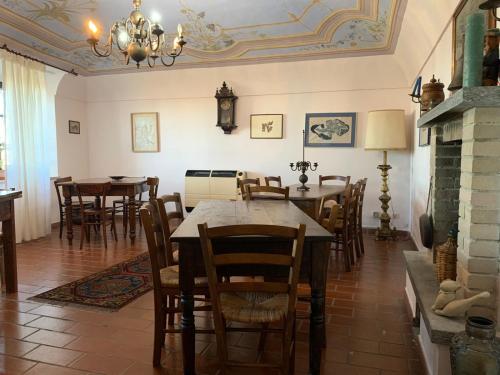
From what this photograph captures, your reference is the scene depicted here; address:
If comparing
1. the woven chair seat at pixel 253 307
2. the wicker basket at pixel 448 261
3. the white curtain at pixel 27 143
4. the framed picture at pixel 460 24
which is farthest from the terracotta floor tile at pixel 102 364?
the white curtain at pixel 27 143

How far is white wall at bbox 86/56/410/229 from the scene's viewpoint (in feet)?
17.8

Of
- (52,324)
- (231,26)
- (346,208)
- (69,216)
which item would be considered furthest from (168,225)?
(231,26)

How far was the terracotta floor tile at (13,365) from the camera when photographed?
6.36 feet

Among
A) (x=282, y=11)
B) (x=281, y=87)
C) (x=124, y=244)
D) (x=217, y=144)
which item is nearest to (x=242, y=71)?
(x=281, y=87)

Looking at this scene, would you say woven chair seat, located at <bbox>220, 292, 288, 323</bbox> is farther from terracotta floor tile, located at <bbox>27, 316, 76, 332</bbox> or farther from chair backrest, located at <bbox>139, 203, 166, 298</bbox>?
terracotta floor tile, located at <bbox>27, 316, 76, 332</bbox>

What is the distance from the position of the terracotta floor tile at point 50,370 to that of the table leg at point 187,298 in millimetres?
580

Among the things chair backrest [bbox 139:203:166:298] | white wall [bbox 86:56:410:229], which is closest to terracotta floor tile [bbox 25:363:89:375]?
chair backrest [bbox 139:203:166:298]

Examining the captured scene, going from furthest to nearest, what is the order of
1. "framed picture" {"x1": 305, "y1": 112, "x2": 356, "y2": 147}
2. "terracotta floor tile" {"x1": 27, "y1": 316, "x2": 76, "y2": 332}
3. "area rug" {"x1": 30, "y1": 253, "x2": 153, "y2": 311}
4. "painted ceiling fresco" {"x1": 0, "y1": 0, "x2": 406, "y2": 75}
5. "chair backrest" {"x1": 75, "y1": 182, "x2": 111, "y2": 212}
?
1. "framed picture" {"x1": 305, "y1": 112, "x2": 356, "y2": 147}
2. "chair backrest" {"x1": 75, "y1": 182, "x2": 111, "y2": 212}
3. "painted ceiling fresco" {"x1": 0, "y1": 0, "x2": 406, "y2": 75}
4. "area rug" {"x1": 30, "y1": 253, "x2": 153, "y2": 311}
5. "terracotta floor tile" {"x1": 27, "y1": 316, "x2": 76, "y2": 332}

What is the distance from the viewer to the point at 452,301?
1.64 m

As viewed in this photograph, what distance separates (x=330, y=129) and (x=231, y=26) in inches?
82.2

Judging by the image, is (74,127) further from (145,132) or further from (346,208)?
(346,208)

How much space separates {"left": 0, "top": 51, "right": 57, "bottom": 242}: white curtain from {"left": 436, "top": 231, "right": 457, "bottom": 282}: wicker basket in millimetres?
5004

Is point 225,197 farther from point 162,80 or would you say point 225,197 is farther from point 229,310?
point 229,310

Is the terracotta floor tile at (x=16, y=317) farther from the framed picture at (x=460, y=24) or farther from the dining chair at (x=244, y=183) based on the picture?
the framed picture at (x=460, y=24)
